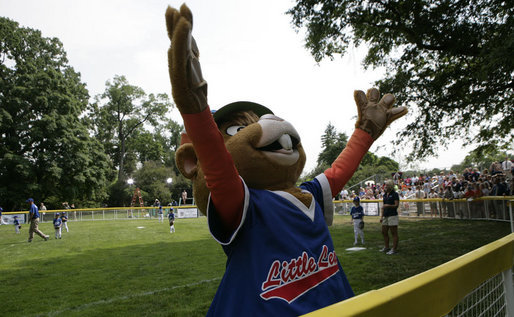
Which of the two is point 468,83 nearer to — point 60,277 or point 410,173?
point 60,277

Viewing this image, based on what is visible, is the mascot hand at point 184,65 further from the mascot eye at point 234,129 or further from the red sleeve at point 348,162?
the red sleeve at point 348,162

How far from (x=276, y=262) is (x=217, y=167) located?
0.62 metres

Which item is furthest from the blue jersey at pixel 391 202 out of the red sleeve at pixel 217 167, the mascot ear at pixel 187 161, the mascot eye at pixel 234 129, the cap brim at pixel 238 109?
the red sleeve at pixel 217 167

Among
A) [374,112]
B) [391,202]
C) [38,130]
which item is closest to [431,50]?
[391,202]

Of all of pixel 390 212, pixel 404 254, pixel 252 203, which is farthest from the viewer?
pixel 390 212

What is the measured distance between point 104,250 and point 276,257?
12.2 metres

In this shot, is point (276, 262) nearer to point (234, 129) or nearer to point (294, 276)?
point (294, 276)

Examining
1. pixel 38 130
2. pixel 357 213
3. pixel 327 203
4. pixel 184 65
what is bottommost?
pixel 357 213

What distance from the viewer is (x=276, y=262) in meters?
1.90

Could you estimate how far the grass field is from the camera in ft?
19.6

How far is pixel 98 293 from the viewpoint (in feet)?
22.4

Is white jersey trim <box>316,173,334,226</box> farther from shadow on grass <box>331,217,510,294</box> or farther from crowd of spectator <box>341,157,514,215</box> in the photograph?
crowd of spectator <box>341,157,514,215</box>

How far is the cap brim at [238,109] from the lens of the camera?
8.59 feet

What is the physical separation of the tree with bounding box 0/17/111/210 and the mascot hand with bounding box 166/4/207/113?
34715 millimetres
